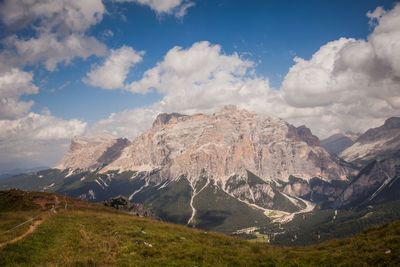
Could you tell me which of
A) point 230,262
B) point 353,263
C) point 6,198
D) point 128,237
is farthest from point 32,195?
point 353,263

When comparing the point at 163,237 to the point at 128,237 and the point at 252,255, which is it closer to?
the point at 128,237

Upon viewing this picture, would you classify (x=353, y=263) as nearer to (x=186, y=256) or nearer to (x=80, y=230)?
(x=186, y=256)

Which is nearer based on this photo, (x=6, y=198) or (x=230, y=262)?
(x=230, y=262)

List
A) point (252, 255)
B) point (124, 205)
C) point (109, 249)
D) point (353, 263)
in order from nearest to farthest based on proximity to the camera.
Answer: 1. point (353, 263)
2. point (109, 249)
3. point (252, 255)
4. point (124, 205)

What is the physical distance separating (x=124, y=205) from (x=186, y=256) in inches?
2662

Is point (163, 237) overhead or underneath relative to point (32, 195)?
underneath

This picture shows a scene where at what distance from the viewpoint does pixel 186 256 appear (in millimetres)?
23906

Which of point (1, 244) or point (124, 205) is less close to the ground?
point (1, 244)

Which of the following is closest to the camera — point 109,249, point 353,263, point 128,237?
point 353,263

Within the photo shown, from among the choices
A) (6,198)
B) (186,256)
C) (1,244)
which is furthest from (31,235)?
(6,198)

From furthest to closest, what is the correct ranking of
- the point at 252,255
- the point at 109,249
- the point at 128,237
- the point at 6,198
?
the point at 6,198, the point at 128,237, the point at 252,255, the point at 109,249

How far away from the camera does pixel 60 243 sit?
25797 millimetres

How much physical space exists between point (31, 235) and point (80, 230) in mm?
5395

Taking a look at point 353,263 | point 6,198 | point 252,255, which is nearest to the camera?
point 353,263
